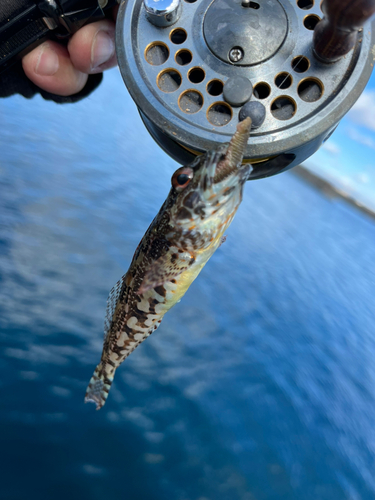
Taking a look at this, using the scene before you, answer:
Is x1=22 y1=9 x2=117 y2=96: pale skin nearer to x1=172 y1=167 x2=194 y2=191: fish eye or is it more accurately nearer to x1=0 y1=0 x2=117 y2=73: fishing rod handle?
x1=0 y1=0 x2=117 y2=73: fishing rod handle

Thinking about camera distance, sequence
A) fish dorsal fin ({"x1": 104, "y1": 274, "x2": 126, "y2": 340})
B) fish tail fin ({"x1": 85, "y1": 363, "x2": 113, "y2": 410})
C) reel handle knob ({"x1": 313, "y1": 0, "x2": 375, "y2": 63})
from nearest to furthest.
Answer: reel handle knob ({"x1": 313, "y1": 0, "x2": 375, "y2": 63}) < fish dorsal fin ({"x1": 104, "y1": 274, "x2": 126, "y2": 340}) < fish tail fin ({"x1": 85, "y1": 363, "x2": 113, "y2": 410})

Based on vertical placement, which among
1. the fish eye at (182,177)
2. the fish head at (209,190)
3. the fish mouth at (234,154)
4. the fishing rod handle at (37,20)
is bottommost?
the fish mouth at (234,154)

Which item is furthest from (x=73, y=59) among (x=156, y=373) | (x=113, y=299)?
(x=156, y=373)

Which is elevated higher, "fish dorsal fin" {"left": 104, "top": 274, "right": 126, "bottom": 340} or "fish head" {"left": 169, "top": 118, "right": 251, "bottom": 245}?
"fish dorsal fin" {"left": 104, "top": 274, "right": 126, "bottom": 340}

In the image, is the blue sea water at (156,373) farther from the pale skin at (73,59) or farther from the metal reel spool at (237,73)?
the metal reel spool at (237,73)

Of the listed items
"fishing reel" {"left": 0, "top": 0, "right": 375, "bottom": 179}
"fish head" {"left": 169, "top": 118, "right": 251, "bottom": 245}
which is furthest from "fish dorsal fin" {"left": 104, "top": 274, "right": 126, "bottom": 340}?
"fishing reel" {"left": 0, "top": 0, "right": 375, "bottom": 179}

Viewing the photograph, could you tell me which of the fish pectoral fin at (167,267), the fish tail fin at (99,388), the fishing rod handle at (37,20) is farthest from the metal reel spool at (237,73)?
the fish tail fin at (99,388)
